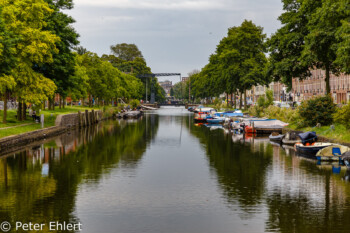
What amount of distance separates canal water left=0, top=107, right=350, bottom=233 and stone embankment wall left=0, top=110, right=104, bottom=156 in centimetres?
159

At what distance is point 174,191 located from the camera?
24.8m

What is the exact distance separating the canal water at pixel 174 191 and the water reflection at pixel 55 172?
52mm

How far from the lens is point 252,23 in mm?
99062

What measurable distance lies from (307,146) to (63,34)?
116ft

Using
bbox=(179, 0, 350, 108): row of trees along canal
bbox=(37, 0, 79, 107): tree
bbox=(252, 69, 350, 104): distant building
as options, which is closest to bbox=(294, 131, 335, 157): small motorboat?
bbox=(179, 0, 350, 108): row of trees along canal

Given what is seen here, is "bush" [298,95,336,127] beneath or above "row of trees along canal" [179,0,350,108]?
beneath

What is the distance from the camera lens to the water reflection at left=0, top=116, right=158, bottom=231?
20141 mm

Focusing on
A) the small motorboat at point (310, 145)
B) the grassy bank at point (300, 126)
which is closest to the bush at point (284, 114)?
the grassy bank at point (300, 126)

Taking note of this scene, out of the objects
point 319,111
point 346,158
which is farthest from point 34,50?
point 346,158

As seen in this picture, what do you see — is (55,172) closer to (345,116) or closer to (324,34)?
(345,116)

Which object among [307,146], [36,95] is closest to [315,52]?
[307,146]

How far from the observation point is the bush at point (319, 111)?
1935 inches

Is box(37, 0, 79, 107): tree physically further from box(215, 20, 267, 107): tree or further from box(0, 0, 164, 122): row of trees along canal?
box(215, 20, 267, 107): tree

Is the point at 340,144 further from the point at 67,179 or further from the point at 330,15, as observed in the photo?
the point at 67,179
